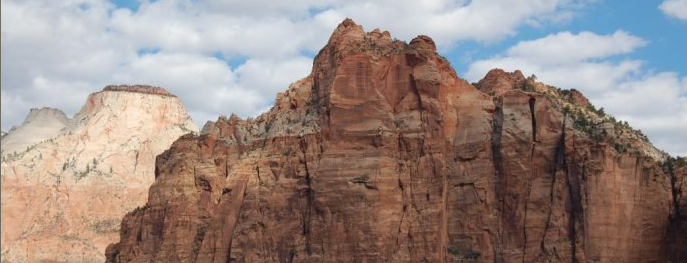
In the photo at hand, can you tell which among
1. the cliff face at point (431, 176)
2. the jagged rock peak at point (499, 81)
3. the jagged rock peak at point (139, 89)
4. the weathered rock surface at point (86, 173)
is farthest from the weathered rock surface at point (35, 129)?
the jagged rock peak at point (499, 81)

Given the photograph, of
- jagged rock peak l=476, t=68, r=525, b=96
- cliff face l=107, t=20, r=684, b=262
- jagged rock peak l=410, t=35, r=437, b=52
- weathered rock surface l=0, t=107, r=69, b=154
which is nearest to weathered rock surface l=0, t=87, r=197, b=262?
weathered rock surface l=0, t=107, r=69, b=154

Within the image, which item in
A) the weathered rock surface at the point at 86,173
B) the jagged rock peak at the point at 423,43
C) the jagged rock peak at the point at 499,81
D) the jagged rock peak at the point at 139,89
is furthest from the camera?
the jagged rock peak at the point at 139,89

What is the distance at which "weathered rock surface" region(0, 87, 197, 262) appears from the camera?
147750mm

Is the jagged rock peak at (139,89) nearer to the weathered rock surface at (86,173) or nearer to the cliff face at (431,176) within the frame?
the weathered rock surface at (86,173)

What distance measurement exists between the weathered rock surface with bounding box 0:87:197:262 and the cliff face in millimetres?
62956

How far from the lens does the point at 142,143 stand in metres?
158

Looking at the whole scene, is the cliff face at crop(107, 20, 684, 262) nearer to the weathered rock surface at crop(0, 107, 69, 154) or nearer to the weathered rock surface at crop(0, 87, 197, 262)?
the weathered rock surface at crop(0, 87, 197, 262)

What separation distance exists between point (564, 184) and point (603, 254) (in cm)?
532

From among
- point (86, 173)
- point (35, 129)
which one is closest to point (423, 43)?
point (86, 173)

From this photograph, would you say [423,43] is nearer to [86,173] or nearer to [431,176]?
[431,176]

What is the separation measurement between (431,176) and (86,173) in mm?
85196

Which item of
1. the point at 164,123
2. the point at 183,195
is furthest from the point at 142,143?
the point at 183,195

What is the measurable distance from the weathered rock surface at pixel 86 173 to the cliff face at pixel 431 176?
207 feet

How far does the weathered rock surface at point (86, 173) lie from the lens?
14775 cm
